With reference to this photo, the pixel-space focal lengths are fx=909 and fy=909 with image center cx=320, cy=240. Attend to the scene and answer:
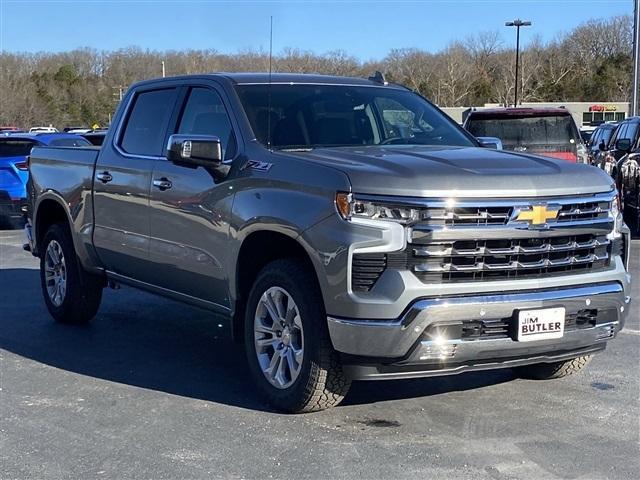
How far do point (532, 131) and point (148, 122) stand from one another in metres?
7.86

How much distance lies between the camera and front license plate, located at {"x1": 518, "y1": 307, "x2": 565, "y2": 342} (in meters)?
4.69

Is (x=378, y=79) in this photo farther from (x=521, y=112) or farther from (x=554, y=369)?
(x=521, y=112)

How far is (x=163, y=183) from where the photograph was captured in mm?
6121

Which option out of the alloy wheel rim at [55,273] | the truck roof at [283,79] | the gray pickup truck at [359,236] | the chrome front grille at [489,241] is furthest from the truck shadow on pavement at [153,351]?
the truck roof at [283,79]

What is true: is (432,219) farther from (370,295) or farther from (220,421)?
(220,421)

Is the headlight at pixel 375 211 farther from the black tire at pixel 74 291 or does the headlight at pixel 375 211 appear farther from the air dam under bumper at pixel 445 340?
the black tire at pixel 74 291

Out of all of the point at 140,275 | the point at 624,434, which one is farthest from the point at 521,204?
the point at 140,275

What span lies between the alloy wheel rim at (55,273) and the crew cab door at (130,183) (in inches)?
31.4

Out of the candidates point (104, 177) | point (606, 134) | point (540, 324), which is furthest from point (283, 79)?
point (606, 134)

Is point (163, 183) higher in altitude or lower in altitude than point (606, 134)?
lower

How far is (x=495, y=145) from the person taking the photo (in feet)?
20.8

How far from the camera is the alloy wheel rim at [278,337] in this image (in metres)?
5.08

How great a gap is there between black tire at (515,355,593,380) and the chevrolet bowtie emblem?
1453 millimetres

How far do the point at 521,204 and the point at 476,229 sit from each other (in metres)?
0.30
